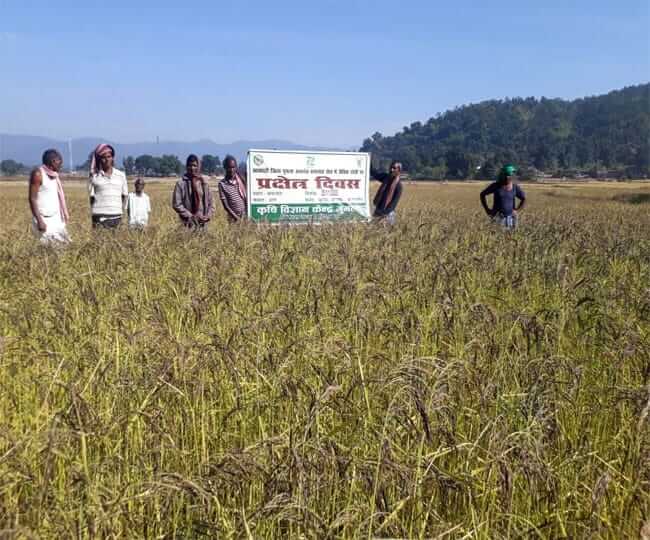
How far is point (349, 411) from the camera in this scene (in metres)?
2.15

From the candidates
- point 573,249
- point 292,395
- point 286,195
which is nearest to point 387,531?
point 292,395

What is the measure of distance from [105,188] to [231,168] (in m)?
2.10

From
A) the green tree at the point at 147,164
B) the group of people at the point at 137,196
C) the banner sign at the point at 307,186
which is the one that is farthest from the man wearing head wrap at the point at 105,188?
the green tree at the point at 147,164

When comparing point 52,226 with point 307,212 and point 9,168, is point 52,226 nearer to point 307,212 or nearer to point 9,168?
point 307,212

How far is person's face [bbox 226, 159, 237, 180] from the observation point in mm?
8422

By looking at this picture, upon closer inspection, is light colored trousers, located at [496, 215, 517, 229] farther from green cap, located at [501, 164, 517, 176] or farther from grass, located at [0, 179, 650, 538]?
grass, located at [0, 179, 650, 538]

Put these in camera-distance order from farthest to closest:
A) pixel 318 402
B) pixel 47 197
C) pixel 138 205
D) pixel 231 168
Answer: pixel 138 205
pixel 231 168
pixel 47 197
pixel 318 402

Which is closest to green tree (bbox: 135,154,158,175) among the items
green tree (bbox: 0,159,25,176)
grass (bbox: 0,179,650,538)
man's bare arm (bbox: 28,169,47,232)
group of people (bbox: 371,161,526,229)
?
green tree (bbox: 0,159,25,176)

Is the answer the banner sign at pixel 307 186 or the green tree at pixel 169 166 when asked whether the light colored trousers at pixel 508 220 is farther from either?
the green tree at pixel 169 166

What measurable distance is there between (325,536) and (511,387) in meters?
1.38

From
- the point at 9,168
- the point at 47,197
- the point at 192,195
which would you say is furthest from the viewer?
the point at 9,168

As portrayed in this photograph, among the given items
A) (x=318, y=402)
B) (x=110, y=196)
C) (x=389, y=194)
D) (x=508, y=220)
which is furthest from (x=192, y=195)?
(x=318, y=402)

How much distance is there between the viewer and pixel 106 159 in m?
6.70

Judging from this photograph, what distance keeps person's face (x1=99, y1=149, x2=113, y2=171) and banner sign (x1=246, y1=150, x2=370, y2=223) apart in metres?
3.03
